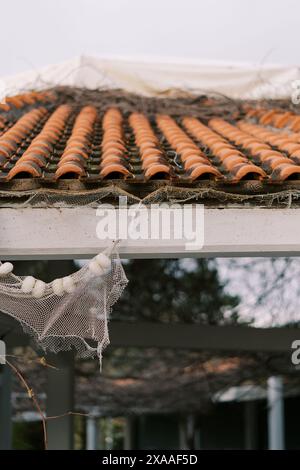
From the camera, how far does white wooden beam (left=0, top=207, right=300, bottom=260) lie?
12.6ft

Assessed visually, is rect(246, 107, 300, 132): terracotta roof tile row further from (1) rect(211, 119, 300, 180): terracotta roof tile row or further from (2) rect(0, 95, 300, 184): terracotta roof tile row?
(1) rect(211, 119, 300, 180): terracotta roof tile row

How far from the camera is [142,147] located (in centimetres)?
487

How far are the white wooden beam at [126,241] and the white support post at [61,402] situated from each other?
13.5 ft

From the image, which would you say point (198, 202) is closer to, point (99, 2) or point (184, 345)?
point (184, 345)

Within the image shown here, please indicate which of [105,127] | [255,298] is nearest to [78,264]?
[105,127]

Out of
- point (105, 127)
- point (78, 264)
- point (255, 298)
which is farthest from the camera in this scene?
point (255, 298)

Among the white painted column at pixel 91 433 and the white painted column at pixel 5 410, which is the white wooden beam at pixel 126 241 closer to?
the white painted column at pixel 5 410

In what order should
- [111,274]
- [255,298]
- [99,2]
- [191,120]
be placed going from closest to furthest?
1. [111,274]
2. [191,120]
3. [255,298]
4. [99,2]

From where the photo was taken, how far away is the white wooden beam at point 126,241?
383cm

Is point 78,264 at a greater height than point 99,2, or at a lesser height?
lesser

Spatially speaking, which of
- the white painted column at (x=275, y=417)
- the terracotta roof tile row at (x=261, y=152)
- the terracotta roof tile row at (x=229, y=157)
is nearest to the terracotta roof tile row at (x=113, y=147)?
the terracotta roof tile row at (x=229, y=157)

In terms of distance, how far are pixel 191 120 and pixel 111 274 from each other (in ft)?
11.8

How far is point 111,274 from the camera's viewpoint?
367cm

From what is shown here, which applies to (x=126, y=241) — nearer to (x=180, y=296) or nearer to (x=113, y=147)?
(x=113, y=147)
